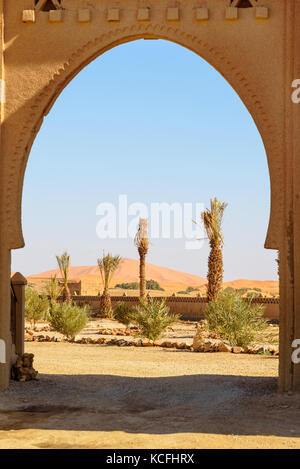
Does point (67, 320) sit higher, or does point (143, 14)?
point (143, 14)

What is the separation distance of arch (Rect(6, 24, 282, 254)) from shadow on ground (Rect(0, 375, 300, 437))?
2.01m

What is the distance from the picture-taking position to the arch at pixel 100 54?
774 centimetres

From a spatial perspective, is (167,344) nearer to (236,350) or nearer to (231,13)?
(236,350)

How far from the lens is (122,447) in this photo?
548cm

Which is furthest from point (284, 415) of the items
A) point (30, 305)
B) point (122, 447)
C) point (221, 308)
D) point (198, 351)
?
point (30, 305)

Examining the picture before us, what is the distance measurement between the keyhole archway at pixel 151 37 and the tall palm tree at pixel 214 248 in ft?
48.9

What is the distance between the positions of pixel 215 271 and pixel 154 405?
15.2 m

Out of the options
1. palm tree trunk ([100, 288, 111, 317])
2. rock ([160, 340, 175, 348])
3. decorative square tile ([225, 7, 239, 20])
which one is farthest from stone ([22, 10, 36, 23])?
palm tree trunk ([100, 288, 111, 317])

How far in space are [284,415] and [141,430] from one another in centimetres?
165

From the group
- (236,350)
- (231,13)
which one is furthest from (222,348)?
(231,13)

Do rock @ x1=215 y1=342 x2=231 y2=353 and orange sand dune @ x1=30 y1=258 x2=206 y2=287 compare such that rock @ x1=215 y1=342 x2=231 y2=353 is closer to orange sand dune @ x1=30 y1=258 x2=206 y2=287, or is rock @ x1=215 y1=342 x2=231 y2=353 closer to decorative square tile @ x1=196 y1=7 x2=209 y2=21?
decorative square tile @ x1=196 y1=7 x2=209 y2=21

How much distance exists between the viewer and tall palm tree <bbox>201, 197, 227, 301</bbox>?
22.6 m

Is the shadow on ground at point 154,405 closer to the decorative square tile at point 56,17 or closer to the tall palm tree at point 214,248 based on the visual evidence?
the decorative square tile at point 56,17

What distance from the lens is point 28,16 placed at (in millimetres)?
8305
